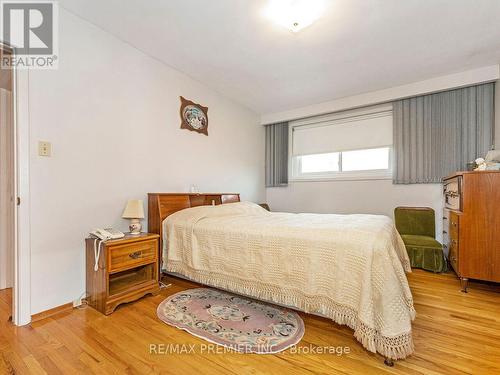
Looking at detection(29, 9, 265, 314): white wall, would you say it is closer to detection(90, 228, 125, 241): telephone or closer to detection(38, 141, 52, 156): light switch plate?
detection(38, 141, 52, 156): light switch plate

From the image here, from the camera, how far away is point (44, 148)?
6.25 feet

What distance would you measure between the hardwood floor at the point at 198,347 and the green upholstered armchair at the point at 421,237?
84cm

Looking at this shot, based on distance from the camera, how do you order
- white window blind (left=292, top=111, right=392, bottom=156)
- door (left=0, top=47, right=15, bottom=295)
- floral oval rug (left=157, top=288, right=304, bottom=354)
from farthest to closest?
white window blind (left=292, top=111, right=392, bottom=156) < door (left=0, top=47, right=15, bottom=295) < floral oval rug (left=157, top=288, right=304, bottom=354)

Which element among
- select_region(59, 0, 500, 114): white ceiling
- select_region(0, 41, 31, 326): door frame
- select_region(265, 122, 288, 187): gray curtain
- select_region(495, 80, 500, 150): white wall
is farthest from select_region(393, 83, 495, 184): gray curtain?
select_region(0, 41, 31, 326): door frame

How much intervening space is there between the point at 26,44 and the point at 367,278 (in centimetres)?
300

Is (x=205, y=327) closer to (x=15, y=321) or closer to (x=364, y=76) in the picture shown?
(x=15, y=321)

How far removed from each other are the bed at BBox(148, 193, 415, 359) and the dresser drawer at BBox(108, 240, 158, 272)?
0.18 meters

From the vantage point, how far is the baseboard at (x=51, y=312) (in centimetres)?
182

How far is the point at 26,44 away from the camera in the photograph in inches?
73.2

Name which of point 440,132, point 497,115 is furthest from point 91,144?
point 497,115

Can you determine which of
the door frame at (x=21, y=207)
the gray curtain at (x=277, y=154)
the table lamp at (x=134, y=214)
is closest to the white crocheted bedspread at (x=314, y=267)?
the table lamp at (x=134, y=214)

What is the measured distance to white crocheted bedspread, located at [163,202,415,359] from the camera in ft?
4.33

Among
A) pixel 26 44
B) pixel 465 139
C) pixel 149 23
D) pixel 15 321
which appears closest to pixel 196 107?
pixel 149 23

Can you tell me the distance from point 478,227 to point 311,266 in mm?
1882
